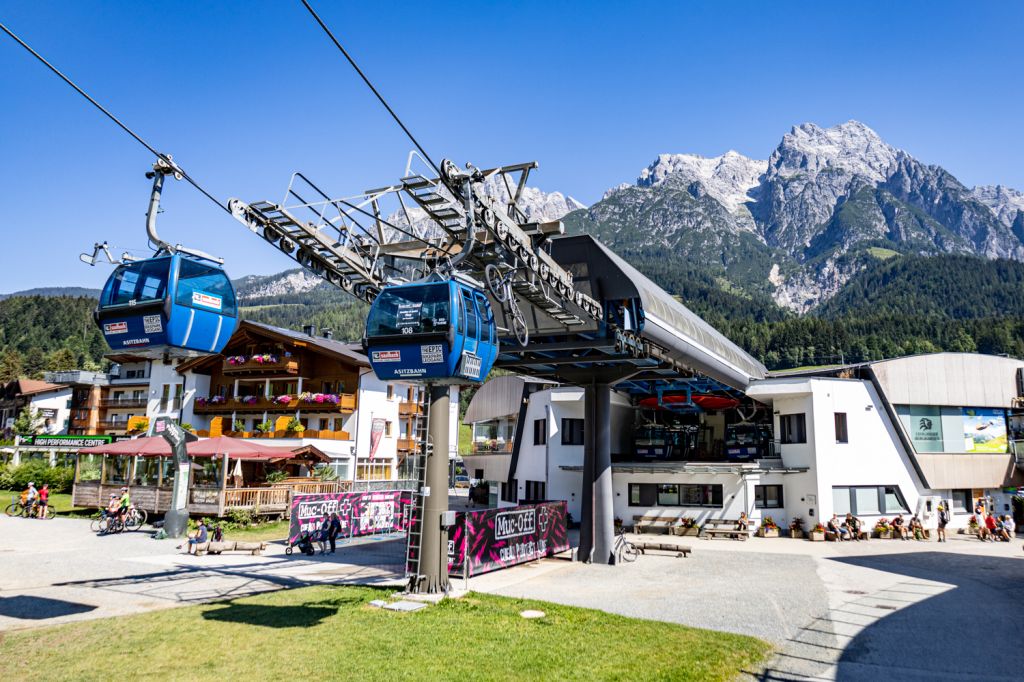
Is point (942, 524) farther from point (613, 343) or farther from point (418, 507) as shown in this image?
point (418, 507)

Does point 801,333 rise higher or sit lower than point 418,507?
higher

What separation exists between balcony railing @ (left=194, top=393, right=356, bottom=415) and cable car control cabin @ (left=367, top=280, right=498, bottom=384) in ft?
113

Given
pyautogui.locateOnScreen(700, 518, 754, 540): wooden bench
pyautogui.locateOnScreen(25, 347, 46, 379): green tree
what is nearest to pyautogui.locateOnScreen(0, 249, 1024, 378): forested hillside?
pyautogui.locateOnScreen(25, 347, 46, 379): green tree

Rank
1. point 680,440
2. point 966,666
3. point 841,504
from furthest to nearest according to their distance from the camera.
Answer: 1. point 680,440
2. point 841,504
3. point 966,666

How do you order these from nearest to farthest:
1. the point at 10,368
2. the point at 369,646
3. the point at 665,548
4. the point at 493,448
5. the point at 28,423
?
the point at 369,646 → the point at 665,548 → the point at 493,448 → the point at 28,423 → the point at 10,368

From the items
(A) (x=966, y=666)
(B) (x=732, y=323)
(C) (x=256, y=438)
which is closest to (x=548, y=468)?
(C) (x=256, y=438)

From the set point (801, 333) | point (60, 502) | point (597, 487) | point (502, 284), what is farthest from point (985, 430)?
point (801, 333)

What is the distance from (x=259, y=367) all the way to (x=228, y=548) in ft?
76.3

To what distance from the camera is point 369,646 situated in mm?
12773

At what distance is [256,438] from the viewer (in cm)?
4619

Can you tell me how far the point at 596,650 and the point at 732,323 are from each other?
516 ft

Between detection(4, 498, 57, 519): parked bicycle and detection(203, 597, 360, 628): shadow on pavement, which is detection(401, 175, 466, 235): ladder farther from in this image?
detection(4, 498, 57, 519): parked bicycle

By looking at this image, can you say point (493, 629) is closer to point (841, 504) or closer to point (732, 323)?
point (841, 504)

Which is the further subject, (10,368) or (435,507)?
(10,368)
